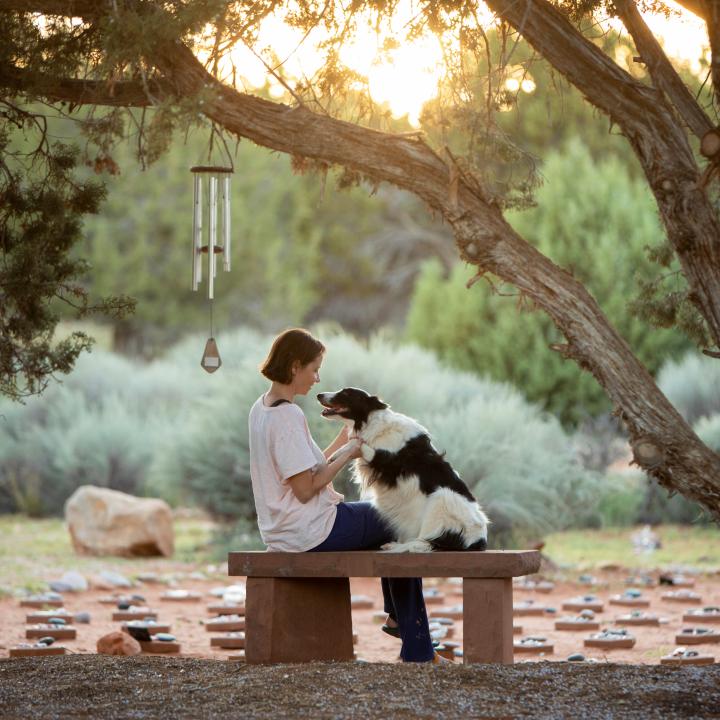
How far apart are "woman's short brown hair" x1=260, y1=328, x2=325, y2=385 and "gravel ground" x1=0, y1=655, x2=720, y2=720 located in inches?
52.0

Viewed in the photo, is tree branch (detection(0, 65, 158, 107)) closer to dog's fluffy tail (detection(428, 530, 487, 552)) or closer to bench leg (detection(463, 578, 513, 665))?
dog's fluffy tail (detection(428, 530, 487, 552))

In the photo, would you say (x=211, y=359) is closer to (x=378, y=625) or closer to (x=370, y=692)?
(x=370, y=692)

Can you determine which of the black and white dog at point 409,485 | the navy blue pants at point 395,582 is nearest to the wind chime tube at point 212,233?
the black and white dog at point 409,485

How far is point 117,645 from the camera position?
6984 mm

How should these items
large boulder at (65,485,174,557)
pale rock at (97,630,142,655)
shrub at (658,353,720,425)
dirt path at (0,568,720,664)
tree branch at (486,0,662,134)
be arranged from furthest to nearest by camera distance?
shrub at (658,353,720,425) → large boulder at (65,485,174,557) → dirt path at (0,568,720,664) → pale rock at (97,630,142,655) → tree branch at (486,0,662,134)

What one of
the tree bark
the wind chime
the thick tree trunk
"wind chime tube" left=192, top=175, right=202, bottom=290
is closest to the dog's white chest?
the thick tree trunk

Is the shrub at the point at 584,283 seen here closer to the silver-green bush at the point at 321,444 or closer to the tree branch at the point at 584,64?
the silver-green bush at the point at 321,444

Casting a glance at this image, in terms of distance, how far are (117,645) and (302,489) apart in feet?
6.70

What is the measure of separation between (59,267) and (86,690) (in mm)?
2662

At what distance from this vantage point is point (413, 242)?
40656 mm

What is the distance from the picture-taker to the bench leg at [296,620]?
18.5ft

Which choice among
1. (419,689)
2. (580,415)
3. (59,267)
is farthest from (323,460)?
(580,415)

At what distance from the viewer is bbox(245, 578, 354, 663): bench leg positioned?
223 inches

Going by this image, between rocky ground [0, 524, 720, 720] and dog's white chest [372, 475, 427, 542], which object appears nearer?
rocky ground [0, 524, 720, 720]
